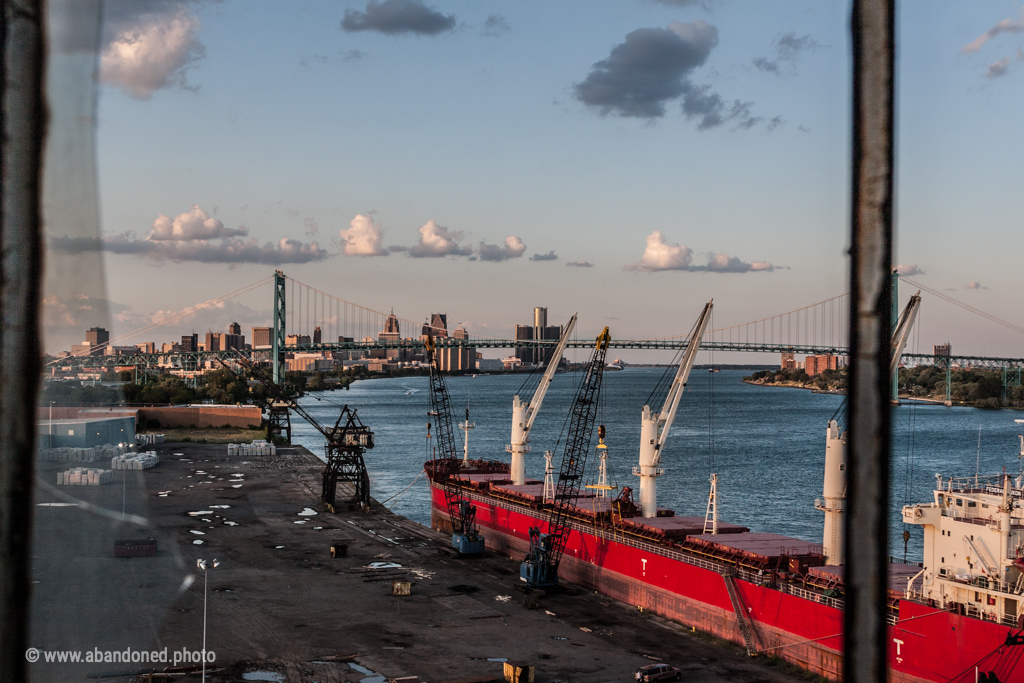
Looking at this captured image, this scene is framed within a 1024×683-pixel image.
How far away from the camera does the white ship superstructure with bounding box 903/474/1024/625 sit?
81.3 ft

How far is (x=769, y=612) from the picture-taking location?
29562mm

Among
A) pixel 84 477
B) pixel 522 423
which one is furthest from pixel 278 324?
pixel 84 477

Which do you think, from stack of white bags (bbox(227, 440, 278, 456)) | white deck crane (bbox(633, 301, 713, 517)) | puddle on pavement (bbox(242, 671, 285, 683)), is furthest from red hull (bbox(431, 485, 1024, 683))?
stack of white bags (bbox(227, 440, 278, 456))

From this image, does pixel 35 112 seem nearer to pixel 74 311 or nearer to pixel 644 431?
pixel 74 311

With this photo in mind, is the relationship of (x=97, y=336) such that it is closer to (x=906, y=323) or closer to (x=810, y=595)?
(x=810, y=595)

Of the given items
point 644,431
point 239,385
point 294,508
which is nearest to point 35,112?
point 644,431

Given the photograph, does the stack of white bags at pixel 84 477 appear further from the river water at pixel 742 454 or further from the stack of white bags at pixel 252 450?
the stack of white bags at pixel 252 450

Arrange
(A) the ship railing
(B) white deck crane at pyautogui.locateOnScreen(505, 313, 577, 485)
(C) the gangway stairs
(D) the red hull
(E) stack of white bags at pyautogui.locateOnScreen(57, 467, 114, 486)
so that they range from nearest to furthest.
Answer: (E) stack of white bags at pyautogui.locateOnScreen(57, 467, 114, 486)
(D) the red hull
(A) the ship railing
(C) the gangway stairs
(B) white deck crane at pyautogui.locateOnScreen(505, 313, 577, 485)

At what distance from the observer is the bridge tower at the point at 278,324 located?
14675cm

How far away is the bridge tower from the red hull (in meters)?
108

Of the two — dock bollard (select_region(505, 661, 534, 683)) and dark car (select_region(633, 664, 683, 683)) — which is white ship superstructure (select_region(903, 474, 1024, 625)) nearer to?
dark car (select_region(633, 664, 683, 683))

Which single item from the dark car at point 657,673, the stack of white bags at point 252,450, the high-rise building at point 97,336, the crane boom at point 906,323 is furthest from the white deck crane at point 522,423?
the high-rise building at point 97,336

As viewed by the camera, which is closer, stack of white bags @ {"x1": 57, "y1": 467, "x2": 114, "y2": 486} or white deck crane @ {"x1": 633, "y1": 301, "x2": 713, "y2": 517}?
stack of white bags @ {"x1": 57, "y1": 467, "x2": 114, "y2": 486}

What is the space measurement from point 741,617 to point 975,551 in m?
8.11
